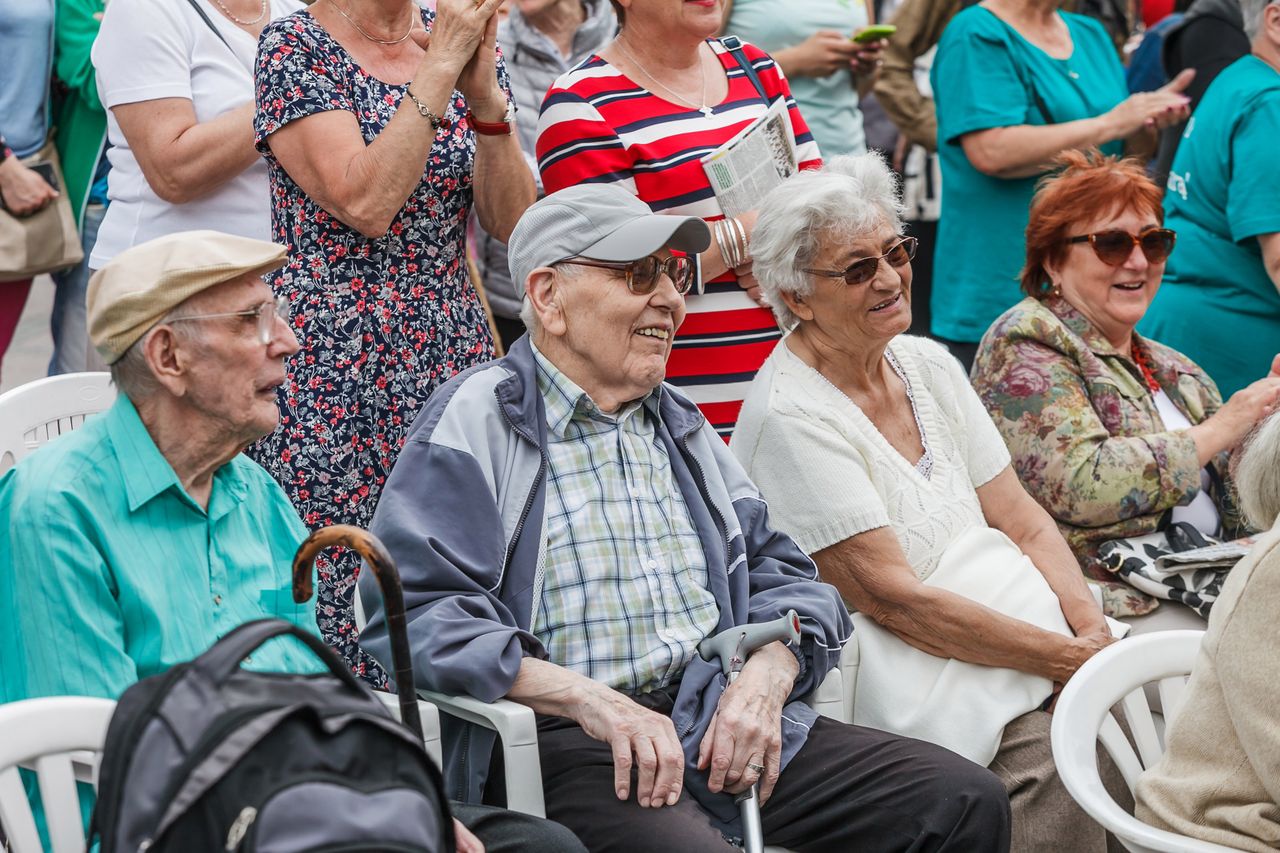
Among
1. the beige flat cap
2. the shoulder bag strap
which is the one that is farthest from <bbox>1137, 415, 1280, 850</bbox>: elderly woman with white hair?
the shoulder bag strap

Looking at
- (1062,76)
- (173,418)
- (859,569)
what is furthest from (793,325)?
(1062,76)

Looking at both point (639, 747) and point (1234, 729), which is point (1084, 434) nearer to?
point (1234, 729)

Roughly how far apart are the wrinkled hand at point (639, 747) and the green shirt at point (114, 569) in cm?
50

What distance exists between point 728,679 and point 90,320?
4.16ft

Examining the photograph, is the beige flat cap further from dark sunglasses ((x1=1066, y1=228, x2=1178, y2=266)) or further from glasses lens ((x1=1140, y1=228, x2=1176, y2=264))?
glasses lens ((x1=1140, y1=228, x2=1176, y2=264))

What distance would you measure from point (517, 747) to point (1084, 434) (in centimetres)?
180

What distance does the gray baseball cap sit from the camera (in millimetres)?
2963

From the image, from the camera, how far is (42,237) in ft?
14.6

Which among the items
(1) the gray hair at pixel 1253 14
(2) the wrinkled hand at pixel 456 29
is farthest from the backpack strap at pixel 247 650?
(1) the gray hair at pixel 1253 14

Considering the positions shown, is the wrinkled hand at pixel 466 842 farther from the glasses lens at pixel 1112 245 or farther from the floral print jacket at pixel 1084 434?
the glasses lens at pixel 1112 245

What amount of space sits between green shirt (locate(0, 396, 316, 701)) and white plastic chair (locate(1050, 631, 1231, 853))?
51.7 inches

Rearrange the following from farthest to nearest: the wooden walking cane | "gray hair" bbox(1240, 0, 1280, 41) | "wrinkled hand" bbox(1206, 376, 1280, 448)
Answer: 1. "gray hair" bbox(1240, 0, 1280, 41)
2. "wrinkled hand" bbox(1206, 376, 1280, 448)
3. the wooden walking cane

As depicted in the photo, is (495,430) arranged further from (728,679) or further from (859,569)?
(859,569)

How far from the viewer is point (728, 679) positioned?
2.89 metres
